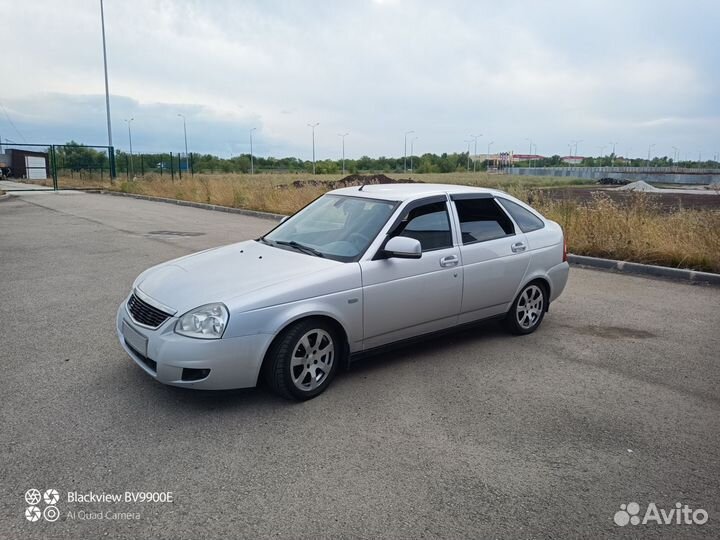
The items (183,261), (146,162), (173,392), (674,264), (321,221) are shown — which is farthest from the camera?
(146,162)

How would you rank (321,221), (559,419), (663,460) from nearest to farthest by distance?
1. (663,460)
2. (559,419)
3. (321,221)

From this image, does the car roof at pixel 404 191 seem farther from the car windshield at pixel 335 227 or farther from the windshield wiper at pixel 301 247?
the windshield wiper at pixel 301 247

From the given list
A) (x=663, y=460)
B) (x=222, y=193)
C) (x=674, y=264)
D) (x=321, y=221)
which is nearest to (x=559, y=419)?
(x=663, y=460)

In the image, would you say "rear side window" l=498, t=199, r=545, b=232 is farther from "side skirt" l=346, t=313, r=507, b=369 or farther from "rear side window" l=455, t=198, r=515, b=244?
"side skirt" l=346, t=313, r=507, b=369

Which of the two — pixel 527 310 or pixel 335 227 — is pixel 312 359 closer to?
pixel 335 227

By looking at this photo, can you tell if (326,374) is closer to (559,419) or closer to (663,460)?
(559,419)

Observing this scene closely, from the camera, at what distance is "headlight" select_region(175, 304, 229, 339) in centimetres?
383

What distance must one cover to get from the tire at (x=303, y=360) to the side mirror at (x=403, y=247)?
81 centimetres

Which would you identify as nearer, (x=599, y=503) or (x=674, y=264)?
(x=599, y=503)

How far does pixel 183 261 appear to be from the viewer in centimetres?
496

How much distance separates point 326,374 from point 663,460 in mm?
2372

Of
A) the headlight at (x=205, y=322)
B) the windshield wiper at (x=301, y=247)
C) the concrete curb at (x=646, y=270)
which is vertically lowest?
the concrete curb at (x=646, y=270)

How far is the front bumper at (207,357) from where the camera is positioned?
3805 millimetres

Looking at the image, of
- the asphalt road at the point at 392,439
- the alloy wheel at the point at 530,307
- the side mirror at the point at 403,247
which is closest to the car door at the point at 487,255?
→ the alloy wheel at the point at 530,307
